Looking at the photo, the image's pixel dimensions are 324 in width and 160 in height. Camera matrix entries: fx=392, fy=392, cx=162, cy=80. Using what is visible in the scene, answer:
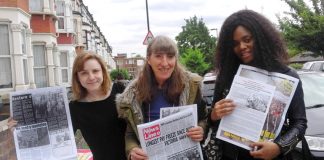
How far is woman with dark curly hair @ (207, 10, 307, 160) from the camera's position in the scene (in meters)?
2.24

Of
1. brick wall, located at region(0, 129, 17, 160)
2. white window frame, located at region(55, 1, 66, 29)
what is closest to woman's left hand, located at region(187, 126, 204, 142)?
brick wall, located at region(0, 129, 17, 160)

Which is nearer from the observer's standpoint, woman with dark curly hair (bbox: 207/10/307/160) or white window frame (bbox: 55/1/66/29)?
woman with dark curly hair (bbox: 207/10/307/160)

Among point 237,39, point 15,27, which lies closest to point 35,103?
point 237,39

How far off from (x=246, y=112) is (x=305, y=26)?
1976 cm

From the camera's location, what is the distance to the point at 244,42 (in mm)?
2350

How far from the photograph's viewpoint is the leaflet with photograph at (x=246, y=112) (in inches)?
89.0

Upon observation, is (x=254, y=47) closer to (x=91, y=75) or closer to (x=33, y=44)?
(x=91, y=75)

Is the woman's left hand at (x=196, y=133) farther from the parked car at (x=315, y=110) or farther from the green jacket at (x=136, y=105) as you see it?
Result: the parked car at (x=315, y=110)

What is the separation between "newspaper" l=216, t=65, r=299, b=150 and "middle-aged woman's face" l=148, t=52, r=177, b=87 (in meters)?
0.47

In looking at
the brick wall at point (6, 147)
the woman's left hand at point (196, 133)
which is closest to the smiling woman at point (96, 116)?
the woman's left hand at point (196, 133)

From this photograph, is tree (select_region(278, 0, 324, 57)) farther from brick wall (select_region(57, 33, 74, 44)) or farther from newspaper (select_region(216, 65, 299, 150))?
newspaper (select_region(216, 65, 299, 150))

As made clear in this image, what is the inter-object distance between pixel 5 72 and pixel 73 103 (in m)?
9.80

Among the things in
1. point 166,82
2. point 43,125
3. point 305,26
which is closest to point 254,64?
point 166,82

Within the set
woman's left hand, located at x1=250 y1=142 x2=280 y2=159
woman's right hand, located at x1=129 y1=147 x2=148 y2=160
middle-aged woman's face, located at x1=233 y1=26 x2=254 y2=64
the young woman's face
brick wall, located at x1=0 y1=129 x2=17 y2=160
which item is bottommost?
brick wall, located at x1=0 y1=129 x2=17 y2=160
